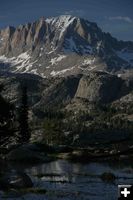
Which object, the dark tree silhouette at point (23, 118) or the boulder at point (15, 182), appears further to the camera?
the dark tree silhouette at point (23, 118)

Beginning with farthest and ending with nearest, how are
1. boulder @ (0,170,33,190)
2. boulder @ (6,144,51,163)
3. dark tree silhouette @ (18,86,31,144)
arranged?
dark tree silhouette @ (18,86,31,144) → boulder @ (6,144,51,163) → boulder @ (0,170,33,190)

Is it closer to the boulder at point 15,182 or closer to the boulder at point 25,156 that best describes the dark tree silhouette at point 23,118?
the boulder at point 25,156

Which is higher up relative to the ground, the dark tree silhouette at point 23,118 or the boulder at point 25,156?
the dark tree silhouette at point 23,118

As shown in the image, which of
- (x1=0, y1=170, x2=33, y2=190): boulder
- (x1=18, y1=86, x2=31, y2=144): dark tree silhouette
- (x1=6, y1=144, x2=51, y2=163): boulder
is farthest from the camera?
(x1=18, y1=86, x2=31, y2=144): dark tree silhouette

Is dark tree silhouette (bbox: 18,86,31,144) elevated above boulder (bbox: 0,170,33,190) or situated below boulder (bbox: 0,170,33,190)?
above

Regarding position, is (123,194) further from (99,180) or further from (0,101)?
(0,101)

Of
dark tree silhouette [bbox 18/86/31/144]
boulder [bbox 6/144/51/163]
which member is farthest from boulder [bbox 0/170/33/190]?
dark tree silhouette [bbox 18/86/31/144]

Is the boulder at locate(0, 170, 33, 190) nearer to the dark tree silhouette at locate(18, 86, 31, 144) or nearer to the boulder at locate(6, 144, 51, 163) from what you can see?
the boulder at locate(6, 144, 51, 163)

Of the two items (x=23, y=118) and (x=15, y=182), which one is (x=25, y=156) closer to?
(x=15, y=182)

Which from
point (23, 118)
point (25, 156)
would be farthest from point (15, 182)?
point (23, 118)

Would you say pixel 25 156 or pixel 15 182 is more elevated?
pixel 25 156

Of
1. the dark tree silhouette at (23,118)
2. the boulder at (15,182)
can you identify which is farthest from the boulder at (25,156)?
the dark tree silhouette at (23,118)

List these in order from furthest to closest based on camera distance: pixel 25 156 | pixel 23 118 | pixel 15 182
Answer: pixel 23 118
pixel 25 156
pixel 15 182

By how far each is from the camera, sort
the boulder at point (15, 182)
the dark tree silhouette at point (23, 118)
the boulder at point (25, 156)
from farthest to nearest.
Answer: the dark tree silhouette at point (23, 118)
the boulder at point (25, 156)
the boulder at point (15, 182)
